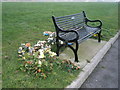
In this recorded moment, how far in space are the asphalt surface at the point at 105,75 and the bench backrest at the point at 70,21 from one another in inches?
51.6

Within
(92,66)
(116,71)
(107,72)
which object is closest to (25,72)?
(92,66)

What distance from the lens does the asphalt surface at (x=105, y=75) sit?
281cm

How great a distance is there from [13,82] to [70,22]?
2.31 metres

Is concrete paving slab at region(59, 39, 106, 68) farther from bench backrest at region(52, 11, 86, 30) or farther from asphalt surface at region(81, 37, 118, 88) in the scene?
bench backrest at region(52, 11, 86, 30)

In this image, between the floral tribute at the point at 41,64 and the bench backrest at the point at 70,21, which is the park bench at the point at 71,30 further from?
the floral tribute at the point at 41,64

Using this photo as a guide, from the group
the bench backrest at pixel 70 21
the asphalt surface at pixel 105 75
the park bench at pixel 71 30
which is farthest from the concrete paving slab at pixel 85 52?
the bench backrest at pixel 70 21

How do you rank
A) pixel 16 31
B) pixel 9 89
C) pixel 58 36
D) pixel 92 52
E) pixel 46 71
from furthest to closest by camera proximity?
pixel 16 31 < pixel 92 52 < pixel 58 36 < pixel 46 71 < pixel 9 89

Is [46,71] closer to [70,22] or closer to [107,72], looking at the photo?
[107,72]

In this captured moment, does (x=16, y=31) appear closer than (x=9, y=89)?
No

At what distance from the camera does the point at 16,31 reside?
18.7ft

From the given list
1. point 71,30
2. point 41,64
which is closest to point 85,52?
point 71,30

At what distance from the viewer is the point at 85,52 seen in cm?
387

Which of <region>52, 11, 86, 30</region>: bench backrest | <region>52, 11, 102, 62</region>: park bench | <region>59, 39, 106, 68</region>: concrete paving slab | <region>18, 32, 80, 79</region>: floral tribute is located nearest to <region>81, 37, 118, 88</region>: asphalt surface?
<region>59, 39, 106, 68</region>: concrete paving slab

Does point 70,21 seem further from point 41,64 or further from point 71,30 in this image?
point 41,64
